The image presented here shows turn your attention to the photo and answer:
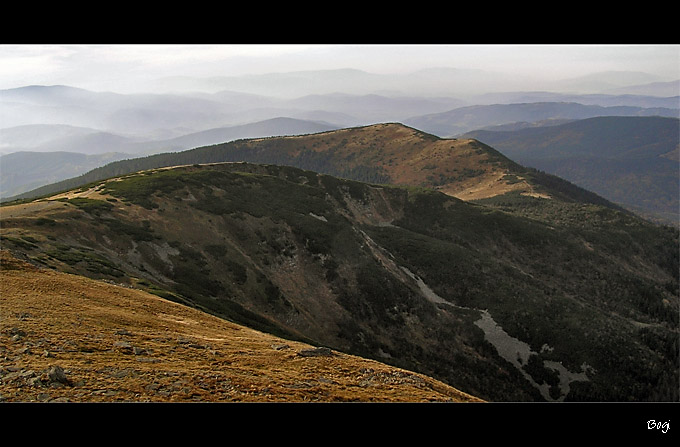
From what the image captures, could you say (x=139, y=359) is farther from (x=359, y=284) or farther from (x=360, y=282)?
(x=360, y=282)

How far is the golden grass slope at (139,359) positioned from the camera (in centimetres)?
1195

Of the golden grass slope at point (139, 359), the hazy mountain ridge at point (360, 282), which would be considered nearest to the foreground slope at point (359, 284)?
the hazy mountain ridge at point (360, 282)

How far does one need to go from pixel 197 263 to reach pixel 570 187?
203 metres

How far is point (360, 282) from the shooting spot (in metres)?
55.5

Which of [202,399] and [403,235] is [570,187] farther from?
[202,399]

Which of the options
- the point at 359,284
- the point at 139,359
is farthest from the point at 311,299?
the point at 139,359

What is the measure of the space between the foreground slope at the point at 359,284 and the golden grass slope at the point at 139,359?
311 inches

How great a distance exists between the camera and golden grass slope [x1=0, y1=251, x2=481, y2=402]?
39.2 ft

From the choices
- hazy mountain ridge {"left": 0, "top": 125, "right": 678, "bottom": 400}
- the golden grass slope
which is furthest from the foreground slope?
the golden grass slope

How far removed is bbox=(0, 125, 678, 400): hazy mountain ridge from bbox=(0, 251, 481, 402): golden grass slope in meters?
8.50

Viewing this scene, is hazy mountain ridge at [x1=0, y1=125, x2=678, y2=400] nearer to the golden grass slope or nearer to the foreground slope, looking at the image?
the foreground slope

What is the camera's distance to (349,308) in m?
50.9

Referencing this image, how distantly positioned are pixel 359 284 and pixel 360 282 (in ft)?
1.40
